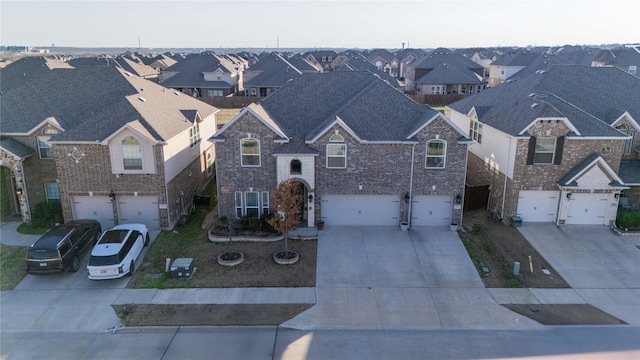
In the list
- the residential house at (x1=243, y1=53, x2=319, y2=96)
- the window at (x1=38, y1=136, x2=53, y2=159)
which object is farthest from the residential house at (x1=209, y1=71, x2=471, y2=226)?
the residential house at (x1=243, y1=53, x2=319, y2=96)

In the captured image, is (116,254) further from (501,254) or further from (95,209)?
(501,254)

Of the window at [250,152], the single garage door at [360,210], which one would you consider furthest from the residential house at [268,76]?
the single garage door at [360,210]

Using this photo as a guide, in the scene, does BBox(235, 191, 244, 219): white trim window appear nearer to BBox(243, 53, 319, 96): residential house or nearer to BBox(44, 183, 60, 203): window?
BBox(44, 183, 60, 203): window

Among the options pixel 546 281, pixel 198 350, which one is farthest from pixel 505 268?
pixel 198 350

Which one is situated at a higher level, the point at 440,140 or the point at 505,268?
the point at 440,140

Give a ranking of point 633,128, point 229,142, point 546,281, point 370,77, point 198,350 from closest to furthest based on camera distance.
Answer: point 198,350 < point 546,281 < point 229,142 < point 633,128 < point 370,77

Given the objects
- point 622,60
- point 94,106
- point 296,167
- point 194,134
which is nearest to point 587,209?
point 296,167

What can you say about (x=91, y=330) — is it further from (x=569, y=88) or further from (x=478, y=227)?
(x=569, y=88)
